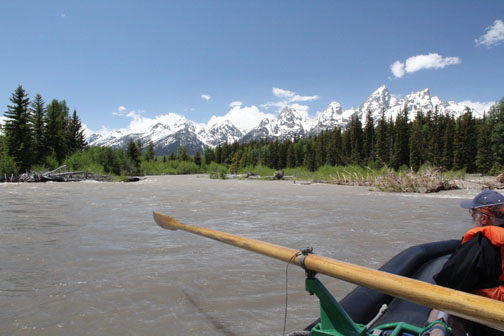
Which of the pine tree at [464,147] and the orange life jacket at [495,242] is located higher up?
the pine tree at [464,147]

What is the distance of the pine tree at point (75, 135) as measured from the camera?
47.3 meters

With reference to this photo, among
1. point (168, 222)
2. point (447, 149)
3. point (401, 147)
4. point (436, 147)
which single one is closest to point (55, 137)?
point (168, 222)

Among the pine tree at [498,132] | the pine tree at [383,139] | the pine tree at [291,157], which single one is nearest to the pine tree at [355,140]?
the pine tree at [383,139]

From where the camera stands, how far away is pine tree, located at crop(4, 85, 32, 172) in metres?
29.6

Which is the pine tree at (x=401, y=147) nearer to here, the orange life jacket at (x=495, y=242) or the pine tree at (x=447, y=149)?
the pine tree at (x=447, y=149)

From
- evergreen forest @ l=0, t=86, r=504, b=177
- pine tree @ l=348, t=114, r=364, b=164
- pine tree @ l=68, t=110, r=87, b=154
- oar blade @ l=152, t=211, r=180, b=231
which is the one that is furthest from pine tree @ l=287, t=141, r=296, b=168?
oar blade @ l=152, t=211, r=180, b=231

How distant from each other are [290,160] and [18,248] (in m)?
64.3

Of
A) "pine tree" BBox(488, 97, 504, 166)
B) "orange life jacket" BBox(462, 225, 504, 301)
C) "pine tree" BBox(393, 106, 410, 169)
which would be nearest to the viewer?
"orange life jacket" BBox(462, 225, 504, 301)

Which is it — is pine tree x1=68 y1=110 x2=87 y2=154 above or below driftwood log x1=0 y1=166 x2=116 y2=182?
above

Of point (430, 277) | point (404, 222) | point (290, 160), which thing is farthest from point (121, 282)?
point (290, 160)

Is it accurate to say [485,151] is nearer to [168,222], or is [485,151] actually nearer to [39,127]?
[168,222]

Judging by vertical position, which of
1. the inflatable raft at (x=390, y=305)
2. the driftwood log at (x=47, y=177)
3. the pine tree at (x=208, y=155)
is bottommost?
the inflatable raft at (x=390, y=305)

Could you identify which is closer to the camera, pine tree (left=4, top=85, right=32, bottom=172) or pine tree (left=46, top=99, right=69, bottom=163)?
pine tree (left=4, top=85, right=32, bottom=172)

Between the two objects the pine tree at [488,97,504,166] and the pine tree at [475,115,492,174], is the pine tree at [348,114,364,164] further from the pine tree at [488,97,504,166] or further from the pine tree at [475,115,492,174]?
the pine tree at [488,97,504,166]
